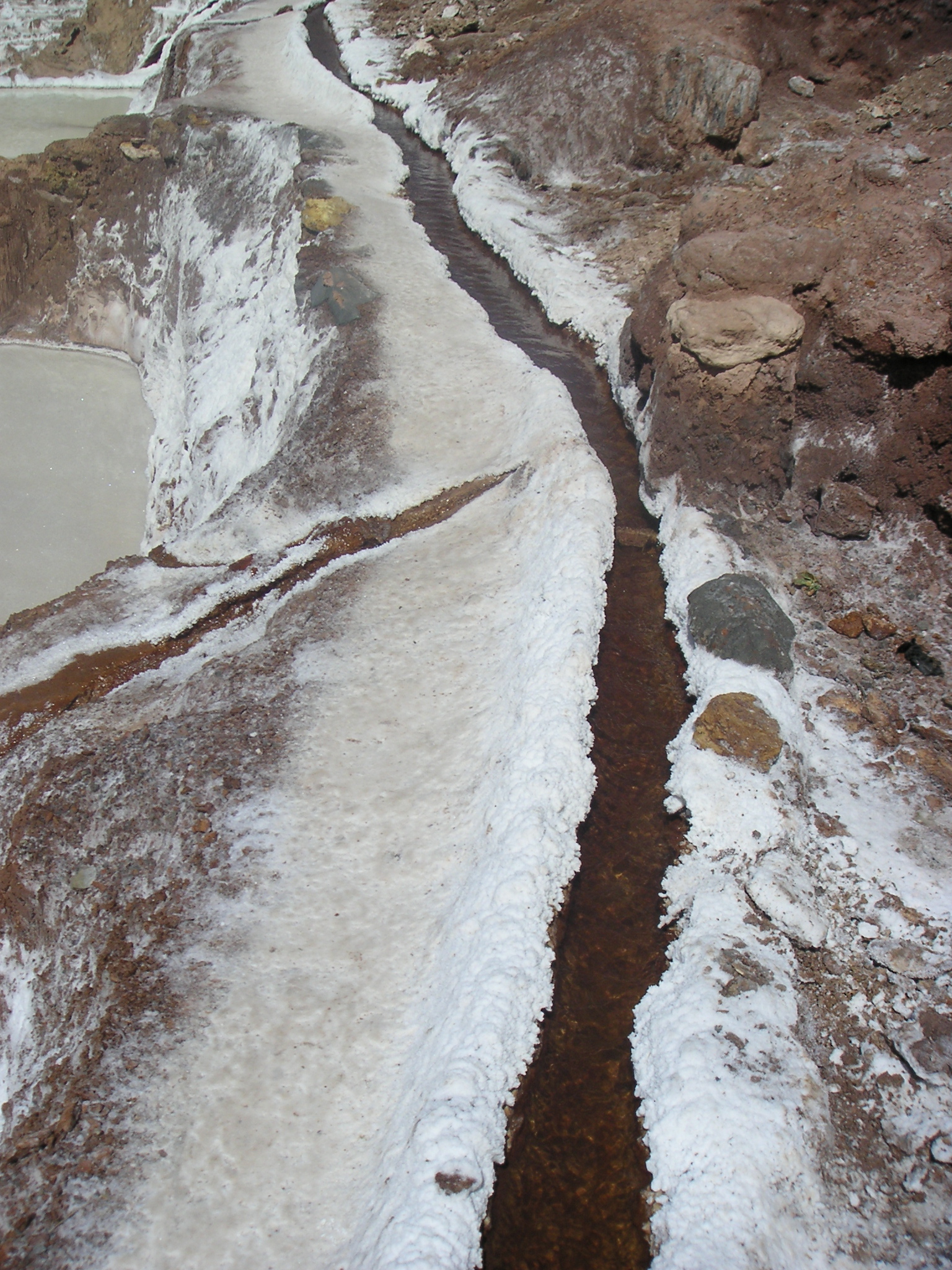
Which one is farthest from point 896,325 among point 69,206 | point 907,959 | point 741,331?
point 69,206

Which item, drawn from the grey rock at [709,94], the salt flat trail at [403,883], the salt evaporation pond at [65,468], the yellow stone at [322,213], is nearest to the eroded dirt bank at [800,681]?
the salt flat trail at [403,883]

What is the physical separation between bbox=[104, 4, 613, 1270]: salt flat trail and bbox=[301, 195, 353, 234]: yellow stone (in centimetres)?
708

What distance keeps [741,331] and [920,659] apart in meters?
4.79

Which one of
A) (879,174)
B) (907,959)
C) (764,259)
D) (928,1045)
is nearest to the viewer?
(928,1045)

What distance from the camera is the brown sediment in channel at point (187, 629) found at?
10.2m

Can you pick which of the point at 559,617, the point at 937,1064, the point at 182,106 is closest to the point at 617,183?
the point at 182,106

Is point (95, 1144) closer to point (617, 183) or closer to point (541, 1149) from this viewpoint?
point (541, 1149)

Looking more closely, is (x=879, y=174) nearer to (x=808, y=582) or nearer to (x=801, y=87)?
(x=808, y=582)

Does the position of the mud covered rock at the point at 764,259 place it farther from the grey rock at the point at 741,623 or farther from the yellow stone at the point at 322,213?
the yellow stone at the point at 322,213

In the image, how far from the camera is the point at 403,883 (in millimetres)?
8125

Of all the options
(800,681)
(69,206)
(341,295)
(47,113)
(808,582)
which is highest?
(47,113)

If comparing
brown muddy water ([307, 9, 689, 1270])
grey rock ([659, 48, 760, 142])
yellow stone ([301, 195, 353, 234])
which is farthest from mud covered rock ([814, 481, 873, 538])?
grey rock ([659, 48, 760, 142])

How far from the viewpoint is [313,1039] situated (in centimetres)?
697

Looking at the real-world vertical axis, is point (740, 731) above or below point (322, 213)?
below
